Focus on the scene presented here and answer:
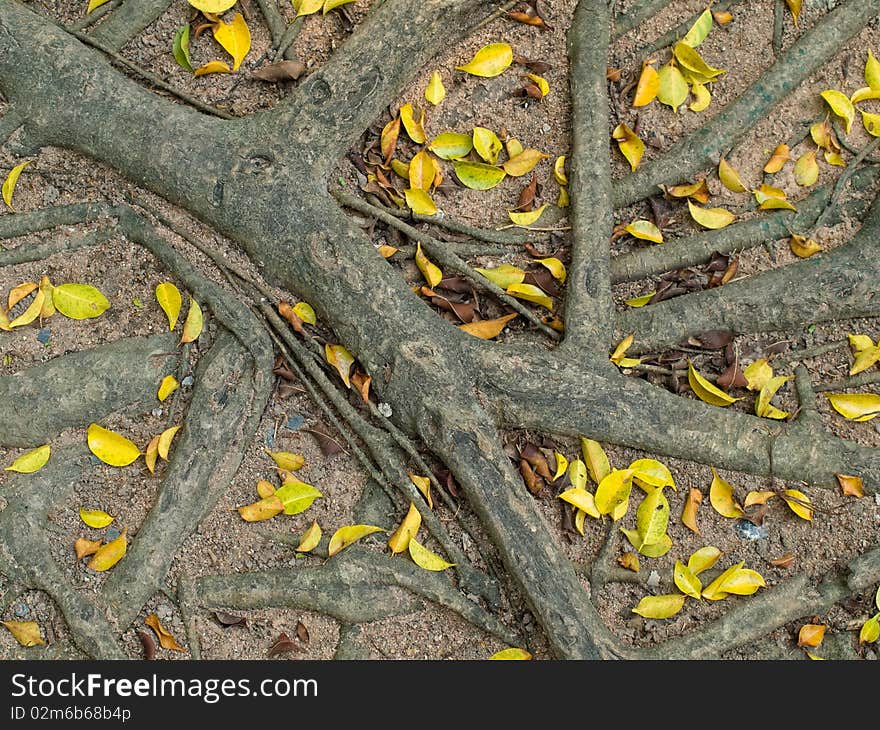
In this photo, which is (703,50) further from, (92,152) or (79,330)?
(79,330)

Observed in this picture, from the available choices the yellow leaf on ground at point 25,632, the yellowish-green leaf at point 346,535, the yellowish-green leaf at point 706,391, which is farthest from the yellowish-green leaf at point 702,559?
the yellow leaf on ground at point 25,632

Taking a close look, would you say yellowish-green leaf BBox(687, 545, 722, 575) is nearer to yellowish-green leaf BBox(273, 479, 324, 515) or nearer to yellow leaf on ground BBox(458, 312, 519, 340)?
yellow leaf on ground BBox(458, 312, 519, 340)

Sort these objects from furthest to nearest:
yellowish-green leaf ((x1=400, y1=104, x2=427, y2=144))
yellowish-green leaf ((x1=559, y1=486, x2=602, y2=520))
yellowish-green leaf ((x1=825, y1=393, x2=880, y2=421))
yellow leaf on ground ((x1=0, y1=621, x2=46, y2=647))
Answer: yellowish-green leaf ((x1=400, y1=104, x2=427, y2=144)) → yellowish-green leaf ((x1=825, y1=393, x2=880, y2=421)) → yellowish-green leaf ((x1=559, y1=486, x2=602, y2=520)) → yellow leaf on ground ((x1=0, y1=621, x2=46, y2=647))

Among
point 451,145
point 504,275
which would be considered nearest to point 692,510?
point 504,275

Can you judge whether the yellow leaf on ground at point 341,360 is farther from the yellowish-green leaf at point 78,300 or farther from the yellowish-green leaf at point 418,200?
the yellowish-green leaf at point 78,300

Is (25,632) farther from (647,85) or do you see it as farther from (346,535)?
(647,85)

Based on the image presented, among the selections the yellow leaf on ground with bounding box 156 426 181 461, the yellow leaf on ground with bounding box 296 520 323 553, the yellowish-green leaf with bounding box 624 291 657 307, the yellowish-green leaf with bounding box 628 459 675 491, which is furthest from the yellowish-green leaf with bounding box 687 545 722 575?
the yellow leaf on ground with bounding box 156 426 181 461
